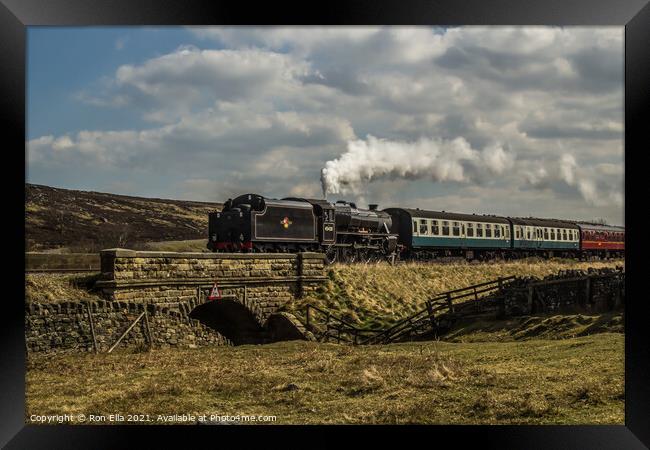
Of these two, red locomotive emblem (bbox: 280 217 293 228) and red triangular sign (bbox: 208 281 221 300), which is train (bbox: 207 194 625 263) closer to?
red locomotive emblem (bbox: 280 217 293 228)

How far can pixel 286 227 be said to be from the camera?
83.2 feet

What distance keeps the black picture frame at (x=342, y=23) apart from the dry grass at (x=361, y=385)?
108 cm

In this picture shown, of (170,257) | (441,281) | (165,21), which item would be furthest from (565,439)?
(441,281)

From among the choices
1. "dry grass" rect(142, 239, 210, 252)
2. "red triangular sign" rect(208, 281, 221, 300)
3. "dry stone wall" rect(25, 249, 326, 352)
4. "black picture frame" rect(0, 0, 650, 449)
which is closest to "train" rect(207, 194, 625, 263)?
"dry stone wall" rect(25, 249, 326, 352)

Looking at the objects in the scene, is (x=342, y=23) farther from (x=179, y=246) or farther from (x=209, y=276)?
(x=179, y=246)

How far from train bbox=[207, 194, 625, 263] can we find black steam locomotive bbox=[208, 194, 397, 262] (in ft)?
0.12

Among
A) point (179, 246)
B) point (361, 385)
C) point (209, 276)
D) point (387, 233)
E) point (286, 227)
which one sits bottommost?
point (361, 385)

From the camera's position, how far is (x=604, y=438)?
7762mm

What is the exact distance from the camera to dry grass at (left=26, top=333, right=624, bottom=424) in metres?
9.30

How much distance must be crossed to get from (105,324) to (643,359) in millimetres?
12459

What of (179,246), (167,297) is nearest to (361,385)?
(167,297)

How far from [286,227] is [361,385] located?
14.6m

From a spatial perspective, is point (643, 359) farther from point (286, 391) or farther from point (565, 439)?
point (286, 391)

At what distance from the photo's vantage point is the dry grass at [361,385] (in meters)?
9.30
